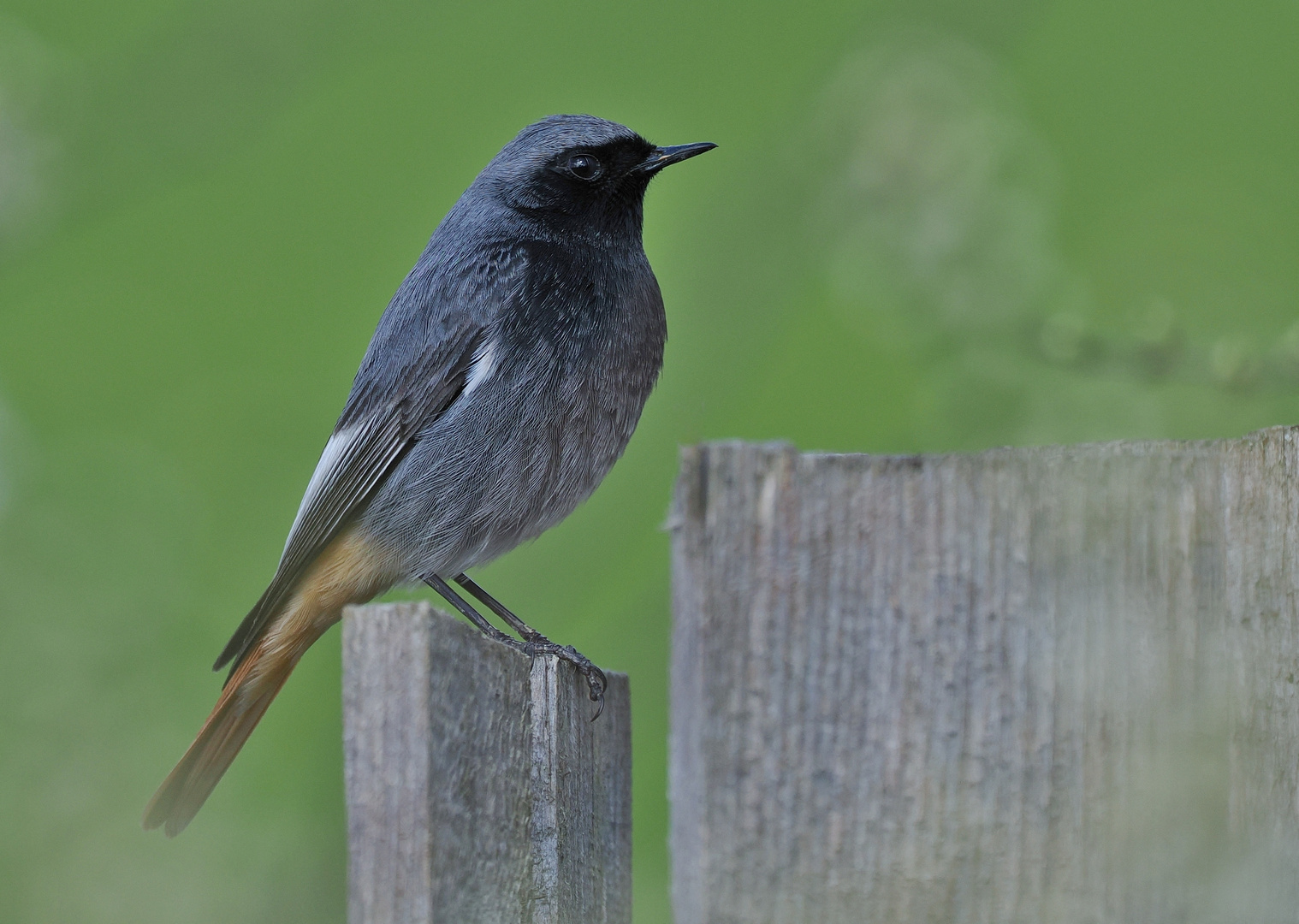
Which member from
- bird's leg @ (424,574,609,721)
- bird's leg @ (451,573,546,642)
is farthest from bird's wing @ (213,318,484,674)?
bird's leg @ (451,573,546,642)

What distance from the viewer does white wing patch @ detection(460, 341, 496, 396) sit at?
117 inches

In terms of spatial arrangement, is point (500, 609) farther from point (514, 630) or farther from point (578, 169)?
point (578, 169)

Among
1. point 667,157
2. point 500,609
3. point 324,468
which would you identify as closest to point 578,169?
point 667,157

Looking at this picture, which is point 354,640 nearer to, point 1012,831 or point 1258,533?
point 1012,831

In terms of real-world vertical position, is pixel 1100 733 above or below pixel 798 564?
below

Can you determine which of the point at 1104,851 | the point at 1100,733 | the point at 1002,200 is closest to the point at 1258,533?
the point at 1100,733

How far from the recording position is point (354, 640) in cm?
157

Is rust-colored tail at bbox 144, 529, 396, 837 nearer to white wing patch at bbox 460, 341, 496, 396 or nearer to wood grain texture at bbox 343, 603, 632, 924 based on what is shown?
white wing patch at bbox 460, 341, 496, 396

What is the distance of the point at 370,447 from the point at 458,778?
1.64 m

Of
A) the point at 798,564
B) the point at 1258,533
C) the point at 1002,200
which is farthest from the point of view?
the point at 1002,200

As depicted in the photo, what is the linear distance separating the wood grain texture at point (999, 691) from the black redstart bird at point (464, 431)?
1.06 m

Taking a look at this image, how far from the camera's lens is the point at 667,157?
11.6ft

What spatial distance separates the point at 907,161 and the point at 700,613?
129cm

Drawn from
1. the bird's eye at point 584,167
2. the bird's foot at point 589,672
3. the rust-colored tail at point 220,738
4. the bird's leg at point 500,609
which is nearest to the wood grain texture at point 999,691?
the bird's foot at point 589,672
